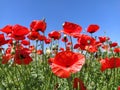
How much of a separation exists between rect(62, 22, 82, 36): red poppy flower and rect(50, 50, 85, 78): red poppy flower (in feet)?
1.69

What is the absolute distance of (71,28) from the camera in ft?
9.53

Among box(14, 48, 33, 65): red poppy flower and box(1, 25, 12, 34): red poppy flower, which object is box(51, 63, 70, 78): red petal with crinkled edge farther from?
box(1, 25, 12, 34): red poppy flower

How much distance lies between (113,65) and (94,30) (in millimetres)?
1278

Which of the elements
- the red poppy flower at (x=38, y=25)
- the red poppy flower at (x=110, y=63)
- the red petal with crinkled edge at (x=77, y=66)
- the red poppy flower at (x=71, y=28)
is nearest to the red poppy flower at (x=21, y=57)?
the red poppy flower at (x=38, y=25)

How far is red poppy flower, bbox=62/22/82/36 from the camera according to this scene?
9.42 ft

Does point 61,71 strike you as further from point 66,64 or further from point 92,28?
point 92,28

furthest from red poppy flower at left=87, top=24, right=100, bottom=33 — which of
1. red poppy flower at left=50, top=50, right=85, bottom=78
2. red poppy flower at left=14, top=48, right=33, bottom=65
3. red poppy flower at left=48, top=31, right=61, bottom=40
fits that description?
red poppy flower at left=50, top=50, right=85, bottom=78

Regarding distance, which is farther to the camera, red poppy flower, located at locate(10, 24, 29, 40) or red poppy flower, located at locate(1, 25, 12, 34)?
red poppy flower, located at locate(1, 25, 12, 34)

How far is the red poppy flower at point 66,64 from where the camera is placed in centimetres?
217

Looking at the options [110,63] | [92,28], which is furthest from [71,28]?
[92,28]

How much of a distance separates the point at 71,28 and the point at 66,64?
2.20 feet

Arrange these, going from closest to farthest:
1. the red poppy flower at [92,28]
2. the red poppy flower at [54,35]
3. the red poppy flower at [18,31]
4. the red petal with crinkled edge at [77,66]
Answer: the red petal with crinkled edge at [77,66] < the red poppy flower at [18,31] < the red poppy flower at [92,28] < the red poppy flower at [54,35]

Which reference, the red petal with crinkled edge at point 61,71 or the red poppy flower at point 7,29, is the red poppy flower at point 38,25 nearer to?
the red poppy flower at point 7,29

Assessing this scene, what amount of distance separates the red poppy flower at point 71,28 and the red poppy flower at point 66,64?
1.69ft
